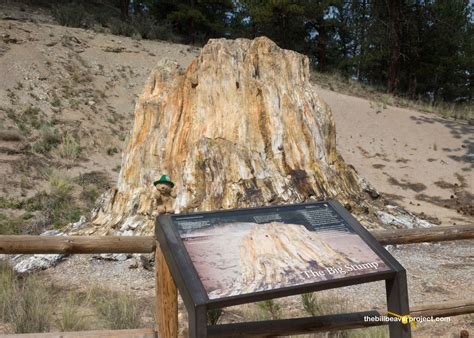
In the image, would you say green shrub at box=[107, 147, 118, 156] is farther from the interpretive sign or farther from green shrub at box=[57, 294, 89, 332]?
the interpretive sign

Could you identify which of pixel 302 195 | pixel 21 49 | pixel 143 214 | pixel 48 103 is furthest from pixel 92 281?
pixel 21 49

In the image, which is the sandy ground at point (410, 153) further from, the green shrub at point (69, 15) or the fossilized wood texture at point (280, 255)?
the green shrub at point (69, 15)

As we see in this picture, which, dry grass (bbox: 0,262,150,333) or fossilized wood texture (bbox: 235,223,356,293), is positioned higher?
fossilized wood texture (bbox: 235,223,356,293)

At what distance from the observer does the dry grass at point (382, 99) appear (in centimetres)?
1842

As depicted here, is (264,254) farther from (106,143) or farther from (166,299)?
(106,143)

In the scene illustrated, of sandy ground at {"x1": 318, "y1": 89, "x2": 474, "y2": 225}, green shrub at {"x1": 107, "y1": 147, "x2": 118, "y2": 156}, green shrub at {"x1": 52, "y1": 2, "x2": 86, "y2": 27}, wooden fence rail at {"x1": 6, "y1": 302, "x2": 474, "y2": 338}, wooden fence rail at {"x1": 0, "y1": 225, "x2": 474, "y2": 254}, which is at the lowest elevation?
sandy ground at {"x1": 318, "y1": 89, "x2": 474, "y2": 225}

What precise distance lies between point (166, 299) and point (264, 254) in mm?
726

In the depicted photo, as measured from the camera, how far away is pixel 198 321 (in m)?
2.31

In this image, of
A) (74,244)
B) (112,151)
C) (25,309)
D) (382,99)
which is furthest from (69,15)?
(74,244)

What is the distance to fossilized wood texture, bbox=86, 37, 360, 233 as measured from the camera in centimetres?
746

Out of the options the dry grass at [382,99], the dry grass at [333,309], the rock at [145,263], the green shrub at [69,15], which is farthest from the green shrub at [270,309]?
the green shrub at [69,15]

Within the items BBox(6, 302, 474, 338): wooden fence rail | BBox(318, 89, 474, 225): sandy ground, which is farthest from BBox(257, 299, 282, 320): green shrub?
BBox(318, 89, 474, 225): sandy ground

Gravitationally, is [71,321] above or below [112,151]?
below

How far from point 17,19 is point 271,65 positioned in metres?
13.6
